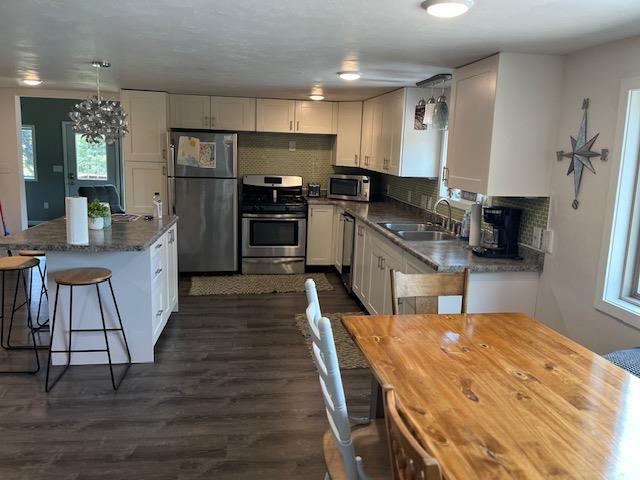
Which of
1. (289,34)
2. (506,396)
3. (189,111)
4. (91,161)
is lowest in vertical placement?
(506,396)

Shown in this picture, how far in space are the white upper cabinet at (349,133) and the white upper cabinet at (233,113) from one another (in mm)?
1054

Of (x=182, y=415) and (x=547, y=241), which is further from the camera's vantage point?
A: (x=547, y=241)

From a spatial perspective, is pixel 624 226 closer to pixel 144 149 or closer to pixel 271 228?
pixel 271 228

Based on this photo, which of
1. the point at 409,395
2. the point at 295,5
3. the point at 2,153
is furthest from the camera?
the point at 2,153

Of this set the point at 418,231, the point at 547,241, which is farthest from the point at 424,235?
the point at 547,241

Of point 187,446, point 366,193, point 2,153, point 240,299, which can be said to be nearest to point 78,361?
point 187,446

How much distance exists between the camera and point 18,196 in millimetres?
6430

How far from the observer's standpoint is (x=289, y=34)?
2.61m

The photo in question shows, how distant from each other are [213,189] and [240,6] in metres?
3.65

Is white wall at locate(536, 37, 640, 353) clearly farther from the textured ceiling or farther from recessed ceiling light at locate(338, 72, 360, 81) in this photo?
recessed ceiling light at locate(338, 72, 360, 81)

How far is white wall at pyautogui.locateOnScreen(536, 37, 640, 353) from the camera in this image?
2473 mm

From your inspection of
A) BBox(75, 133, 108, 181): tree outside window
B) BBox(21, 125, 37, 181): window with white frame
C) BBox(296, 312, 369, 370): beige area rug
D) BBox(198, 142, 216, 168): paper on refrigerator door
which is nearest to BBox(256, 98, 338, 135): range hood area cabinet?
BBox(198, 142, 216, 168): paper on refrigerator door

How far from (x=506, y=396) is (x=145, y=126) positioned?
501 centimetres

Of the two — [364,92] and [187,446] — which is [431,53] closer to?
[364,92]
